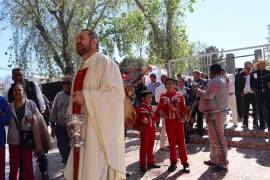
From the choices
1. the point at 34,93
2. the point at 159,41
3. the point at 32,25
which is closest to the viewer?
the point at 34,93

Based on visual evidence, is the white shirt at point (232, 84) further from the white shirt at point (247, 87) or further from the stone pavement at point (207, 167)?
the stone pavement at point (207, 167)

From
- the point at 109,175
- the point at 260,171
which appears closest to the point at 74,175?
the point at 109,175

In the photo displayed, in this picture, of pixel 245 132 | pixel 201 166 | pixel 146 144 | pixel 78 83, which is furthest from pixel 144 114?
pixel 78 83

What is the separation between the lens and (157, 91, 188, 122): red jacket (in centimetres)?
788

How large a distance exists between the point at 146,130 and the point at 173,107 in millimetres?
701

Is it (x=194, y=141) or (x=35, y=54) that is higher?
(x=35, y=54)

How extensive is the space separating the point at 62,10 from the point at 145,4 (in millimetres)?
4712

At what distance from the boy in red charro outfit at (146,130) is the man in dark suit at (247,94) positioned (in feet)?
12.2

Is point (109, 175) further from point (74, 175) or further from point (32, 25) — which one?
point (32, 25)

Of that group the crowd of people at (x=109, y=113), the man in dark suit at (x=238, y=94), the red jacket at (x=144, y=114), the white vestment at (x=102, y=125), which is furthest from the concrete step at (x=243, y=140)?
the white vestment at (x=102, y=125)

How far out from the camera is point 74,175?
166 inches

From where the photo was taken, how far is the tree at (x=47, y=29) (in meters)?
18.2

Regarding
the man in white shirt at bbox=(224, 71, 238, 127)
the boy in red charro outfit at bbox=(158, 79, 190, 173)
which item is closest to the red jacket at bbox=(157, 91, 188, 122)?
the boy in red charro outfit at bbox=(158, 79, 190, 173)

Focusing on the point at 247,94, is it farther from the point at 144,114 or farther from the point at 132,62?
Answer: the point at 132,62
